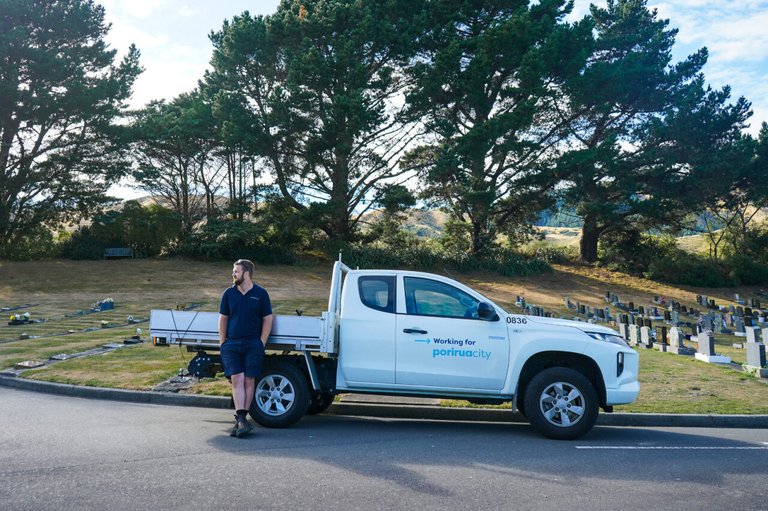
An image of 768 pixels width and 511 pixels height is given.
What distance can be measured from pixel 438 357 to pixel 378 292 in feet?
3.49

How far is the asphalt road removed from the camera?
15.9 feet

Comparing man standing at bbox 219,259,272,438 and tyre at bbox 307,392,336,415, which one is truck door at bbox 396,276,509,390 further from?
man standing at bbox 219,259,272,438

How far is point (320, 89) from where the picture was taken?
31.9 metres

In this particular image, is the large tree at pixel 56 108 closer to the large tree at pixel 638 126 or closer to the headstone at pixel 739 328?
the large tree at pixel 638 126

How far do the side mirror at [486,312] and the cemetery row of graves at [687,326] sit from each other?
7.07 m

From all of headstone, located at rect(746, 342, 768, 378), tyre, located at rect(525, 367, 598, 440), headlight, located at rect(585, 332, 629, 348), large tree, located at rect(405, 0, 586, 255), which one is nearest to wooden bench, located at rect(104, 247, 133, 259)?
large tree, located at rect(405, 0, 586, 255)

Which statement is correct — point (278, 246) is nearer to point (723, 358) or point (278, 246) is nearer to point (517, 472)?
point (723, 358)

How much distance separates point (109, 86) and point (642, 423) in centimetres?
3093

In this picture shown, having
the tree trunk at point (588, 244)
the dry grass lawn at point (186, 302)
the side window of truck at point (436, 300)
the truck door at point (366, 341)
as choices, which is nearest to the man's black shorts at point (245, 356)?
the truck door at point (366, 341)

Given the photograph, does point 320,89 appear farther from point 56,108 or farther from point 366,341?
point 366,341

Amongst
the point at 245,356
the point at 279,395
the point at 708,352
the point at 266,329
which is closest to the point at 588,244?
the point at 708,352

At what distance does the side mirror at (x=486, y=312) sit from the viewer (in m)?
7.43

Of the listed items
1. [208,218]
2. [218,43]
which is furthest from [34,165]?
[218,43]

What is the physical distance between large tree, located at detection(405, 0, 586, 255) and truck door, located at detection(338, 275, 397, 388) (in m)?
24.5
